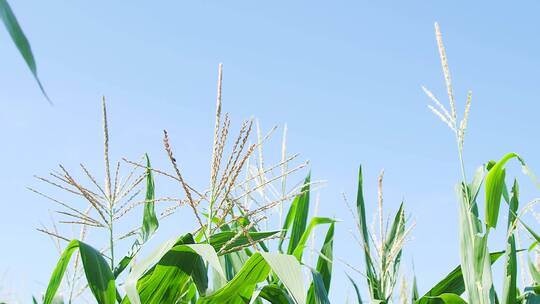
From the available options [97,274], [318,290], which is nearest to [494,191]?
[318,290]

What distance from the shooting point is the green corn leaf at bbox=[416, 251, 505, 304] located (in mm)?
2115

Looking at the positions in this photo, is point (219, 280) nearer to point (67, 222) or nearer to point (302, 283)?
point (67, 222)

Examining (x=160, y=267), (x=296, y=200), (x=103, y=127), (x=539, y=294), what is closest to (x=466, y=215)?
(x=539, y=294)

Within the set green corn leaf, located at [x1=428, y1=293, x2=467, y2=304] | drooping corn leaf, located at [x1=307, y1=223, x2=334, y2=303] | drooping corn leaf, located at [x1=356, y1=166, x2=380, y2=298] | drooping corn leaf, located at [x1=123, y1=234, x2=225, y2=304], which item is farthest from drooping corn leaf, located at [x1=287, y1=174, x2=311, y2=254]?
drooping corn leaf, located at [x1=123, y1=234, x2=225, y2=304]

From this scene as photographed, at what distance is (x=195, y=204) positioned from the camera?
1.66 m

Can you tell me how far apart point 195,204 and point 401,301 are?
3.70ft

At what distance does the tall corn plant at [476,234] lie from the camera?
1.95 m

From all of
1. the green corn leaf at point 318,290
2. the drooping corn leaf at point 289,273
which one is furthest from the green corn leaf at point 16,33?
the green corn leaf at point 318,290

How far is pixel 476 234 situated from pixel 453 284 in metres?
0.26

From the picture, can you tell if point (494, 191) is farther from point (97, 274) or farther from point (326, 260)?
point (97, 274)

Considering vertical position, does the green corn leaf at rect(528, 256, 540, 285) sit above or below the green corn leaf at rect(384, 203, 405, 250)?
below

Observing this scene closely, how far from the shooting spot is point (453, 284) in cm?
214

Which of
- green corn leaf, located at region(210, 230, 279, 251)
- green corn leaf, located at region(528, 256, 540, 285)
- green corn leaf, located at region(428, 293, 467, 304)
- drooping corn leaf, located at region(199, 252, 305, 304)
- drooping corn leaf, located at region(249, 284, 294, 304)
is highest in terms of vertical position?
green corn leaf, located at region(210, 230, 279, 251)

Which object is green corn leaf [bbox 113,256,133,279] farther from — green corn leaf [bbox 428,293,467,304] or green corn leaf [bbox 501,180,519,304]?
green corn leaf [bbox 501,180,519,304]
